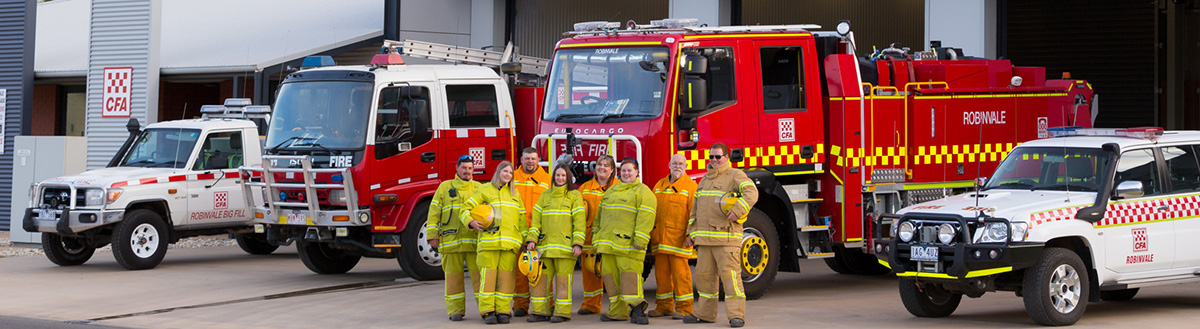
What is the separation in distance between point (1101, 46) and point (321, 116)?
615 inches

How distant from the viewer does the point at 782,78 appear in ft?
42.4

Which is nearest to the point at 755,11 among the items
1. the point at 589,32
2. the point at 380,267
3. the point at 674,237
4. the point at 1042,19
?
the point at 1042,19

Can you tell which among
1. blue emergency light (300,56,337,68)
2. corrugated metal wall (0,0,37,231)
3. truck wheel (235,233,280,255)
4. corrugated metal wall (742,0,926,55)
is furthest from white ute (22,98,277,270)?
corrugated metal wall (742,0,926,55)

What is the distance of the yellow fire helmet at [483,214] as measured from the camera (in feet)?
36.1

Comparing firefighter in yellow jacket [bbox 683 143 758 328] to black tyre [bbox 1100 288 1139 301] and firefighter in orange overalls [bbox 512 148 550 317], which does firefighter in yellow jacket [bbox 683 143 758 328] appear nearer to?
firefighter in orange overalls [bbox 512 148 550 317]

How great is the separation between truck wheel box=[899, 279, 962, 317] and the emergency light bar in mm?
1971

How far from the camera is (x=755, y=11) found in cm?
2570

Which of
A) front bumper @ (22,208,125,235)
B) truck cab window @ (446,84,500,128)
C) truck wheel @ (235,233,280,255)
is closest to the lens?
truck cab window @ (446,84,500,128)

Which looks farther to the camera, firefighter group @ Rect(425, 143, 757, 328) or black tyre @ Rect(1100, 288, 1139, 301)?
black tyre @ Rect(1100, 288, 1139, 301)

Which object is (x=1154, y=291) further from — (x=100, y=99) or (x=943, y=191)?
(x=100, y=99)

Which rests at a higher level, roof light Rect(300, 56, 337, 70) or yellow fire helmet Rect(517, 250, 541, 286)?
roof light Rect(300, 56, 337, 70)

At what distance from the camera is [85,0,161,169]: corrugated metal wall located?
901 inches

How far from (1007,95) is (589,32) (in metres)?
4.73

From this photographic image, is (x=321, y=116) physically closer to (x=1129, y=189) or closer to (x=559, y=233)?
(x=559, y=233)
